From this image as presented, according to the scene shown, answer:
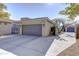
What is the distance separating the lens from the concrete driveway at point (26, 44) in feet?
11.4

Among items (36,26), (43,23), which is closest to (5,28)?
(36,26)

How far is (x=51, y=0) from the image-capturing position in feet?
10.6

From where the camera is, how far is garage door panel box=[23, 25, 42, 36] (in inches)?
158

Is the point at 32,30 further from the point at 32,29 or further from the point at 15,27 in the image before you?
the point at 15,27

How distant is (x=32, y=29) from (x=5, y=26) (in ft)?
3.32

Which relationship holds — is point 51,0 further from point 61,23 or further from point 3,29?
point 3,29

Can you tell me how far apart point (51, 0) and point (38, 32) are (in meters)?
1.34

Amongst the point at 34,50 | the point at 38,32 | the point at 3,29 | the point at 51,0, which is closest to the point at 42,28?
the point at 38,32

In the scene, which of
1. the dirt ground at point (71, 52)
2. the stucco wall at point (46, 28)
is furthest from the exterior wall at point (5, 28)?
the dirt ground at point (71, 52)

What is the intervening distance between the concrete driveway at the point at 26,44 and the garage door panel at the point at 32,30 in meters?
0.16

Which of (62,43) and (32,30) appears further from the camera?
(32,30)

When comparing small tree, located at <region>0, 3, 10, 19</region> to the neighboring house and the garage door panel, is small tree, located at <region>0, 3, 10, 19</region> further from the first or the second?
the garage door panel

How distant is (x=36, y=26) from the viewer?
13.2ft

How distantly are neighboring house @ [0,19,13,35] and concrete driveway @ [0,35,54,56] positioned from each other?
0.23 metres
